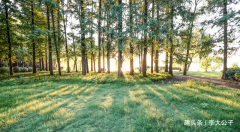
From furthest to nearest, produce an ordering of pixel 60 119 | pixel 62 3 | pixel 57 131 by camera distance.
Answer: pixel 62 3 → pixel 60 119 → pixel 57 131

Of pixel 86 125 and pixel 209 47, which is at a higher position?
pixel 209 47

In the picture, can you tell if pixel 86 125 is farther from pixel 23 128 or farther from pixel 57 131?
pixel 23 128

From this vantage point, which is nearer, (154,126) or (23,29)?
(154,126)

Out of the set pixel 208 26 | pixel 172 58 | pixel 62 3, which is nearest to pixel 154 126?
pixel 208 26

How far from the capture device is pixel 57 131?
10.4ft

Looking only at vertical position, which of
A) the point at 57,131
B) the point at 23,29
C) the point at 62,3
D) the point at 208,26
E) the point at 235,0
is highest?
the point at 62,3

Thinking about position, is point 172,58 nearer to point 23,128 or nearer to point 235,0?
point 235,0

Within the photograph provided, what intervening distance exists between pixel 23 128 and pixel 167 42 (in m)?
14.6

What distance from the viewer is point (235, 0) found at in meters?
11.7

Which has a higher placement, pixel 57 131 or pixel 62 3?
pixel 62 3

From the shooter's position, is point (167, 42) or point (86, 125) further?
point (167, 42)

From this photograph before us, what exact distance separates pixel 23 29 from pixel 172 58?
2519 cm

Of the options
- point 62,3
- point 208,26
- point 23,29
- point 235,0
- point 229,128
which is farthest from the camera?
point 62,3

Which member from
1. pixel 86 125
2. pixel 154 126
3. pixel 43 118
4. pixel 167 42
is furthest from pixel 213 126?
pixel 167 42
